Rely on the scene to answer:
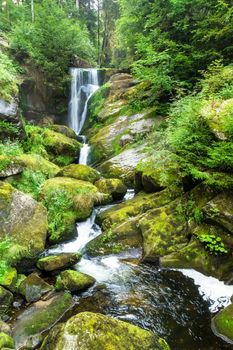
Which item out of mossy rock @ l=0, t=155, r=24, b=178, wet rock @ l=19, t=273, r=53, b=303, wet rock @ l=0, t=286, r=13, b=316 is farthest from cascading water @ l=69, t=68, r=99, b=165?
wet rock @ l=0, t=286, r=13, b=316

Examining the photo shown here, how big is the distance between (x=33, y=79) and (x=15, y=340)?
1531 cm

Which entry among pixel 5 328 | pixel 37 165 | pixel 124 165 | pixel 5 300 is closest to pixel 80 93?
pixel 124 165

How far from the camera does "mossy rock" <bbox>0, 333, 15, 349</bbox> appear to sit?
14.6 ft

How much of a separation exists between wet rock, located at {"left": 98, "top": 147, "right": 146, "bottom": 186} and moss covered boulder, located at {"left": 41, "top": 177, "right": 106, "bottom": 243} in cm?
184

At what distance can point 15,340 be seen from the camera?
4883mm

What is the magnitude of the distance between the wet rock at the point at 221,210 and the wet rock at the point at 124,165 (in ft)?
15.0

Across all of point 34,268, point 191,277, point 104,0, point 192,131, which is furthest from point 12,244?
point 104,0

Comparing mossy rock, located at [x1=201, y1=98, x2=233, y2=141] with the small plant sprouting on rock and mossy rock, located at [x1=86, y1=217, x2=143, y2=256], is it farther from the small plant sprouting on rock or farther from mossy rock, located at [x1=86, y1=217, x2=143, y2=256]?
mossy rock, located at [x1=86, y1=217, x2=143, y2=256]

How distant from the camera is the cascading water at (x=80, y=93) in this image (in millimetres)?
18250

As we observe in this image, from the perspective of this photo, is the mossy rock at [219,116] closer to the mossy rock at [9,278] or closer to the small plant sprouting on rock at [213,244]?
the small plant sprouting on rock at [213,244]

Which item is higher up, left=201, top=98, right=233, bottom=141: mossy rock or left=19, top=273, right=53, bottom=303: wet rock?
left=201, top=98, right=233, bottom=141: mossy rock

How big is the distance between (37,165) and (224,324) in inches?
308

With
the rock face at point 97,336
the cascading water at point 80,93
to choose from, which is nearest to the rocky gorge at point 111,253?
the rock face at point 97,336

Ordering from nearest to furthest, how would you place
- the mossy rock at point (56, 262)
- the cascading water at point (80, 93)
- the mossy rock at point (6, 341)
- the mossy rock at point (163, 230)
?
the mossy rock at point (6, 341) < the mossy rock at point (56, 262) < the mossy rock at point (163, 230) < the cascading water at point (80, 93)
